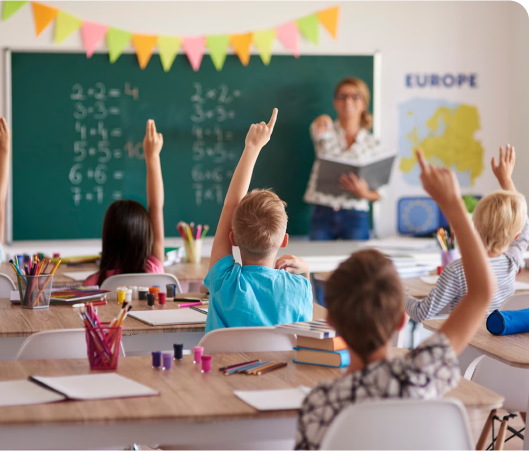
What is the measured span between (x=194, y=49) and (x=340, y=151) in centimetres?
142

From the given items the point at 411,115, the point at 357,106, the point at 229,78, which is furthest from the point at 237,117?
the point at 411,115

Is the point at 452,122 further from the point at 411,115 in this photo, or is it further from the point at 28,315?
the point at 28,315

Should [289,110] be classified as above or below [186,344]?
above

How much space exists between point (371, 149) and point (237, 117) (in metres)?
1.11

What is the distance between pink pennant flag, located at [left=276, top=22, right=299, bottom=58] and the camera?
5.84 m

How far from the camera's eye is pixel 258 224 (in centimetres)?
203

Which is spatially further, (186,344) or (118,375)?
(186,344)

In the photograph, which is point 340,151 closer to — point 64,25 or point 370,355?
point 64,25

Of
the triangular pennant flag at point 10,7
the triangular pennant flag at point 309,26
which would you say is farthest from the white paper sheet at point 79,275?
the triangular pennant flag at point 309,26

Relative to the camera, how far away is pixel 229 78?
5.82 metres

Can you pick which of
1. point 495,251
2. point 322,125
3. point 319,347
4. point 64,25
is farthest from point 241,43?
point 319,347

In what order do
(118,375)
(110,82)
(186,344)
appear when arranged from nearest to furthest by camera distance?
(118,375)
(186,344)
(110,82)

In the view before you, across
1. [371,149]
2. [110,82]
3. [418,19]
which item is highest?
[418,19]

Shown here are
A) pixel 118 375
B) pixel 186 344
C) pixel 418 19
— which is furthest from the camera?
pixel 418 19
